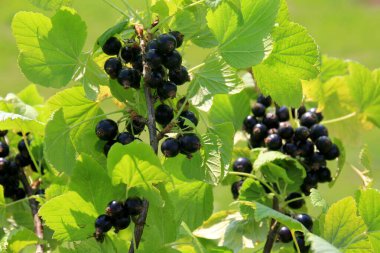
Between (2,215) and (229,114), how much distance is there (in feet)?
1.69

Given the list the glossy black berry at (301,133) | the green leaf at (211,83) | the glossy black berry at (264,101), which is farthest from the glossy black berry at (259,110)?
the green leaf at (211,83)

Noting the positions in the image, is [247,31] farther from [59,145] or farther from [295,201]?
[295,201]

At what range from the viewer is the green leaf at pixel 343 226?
1.11m

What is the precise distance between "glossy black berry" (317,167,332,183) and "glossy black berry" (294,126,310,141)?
7cm

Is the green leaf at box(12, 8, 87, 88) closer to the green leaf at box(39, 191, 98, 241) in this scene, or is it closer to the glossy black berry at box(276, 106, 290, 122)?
the green leaf at box(39, 191, 98, 241)

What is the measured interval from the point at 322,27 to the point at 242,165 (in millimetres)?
12696

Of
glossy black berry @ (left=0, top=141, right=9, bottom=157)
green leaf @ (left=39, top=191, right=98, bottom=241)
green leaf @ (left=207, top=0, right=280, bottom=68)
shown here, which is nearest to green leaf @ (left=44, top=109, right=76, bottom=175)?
green leaf @ (left=39, top=191, right=98, bottom=241)

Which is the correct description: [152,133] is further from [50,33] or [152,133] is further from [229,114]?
[229,114]

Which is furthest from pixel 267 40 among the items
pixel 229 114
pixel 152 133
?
pixel 229 114

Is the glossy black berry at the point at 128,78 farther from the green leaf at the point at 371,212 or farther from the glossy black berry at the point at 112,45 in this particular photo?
the green leaf at the point at 371,212

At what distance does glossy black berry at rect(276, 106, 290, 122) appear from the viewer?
1.56m

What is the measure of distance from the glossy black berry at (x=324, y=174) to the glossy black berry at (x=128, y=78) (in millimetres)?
557

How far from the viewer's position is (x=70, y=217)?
1085 mm

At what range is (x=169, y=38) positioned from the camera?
1.06 m
